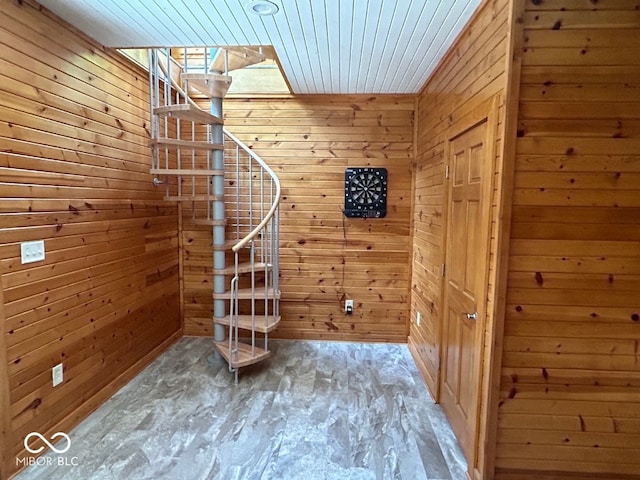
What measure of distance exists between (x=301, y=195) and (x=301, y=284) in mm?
959

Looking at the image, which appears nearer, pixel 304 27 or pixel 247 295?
pixel 304 27

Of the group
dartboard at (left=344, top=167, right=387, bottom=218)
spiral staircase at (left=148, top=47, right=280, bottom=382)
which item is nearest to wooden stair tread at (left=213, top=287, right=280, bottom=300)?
spiral staircase at (left=148, top=47, right=280, bottom=382)

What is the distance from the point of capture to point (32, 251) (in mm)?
2049

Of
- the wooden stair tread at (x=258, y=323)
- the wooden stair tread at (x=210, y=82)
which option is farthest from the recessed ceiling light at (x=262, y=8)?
the wooden stair tread at (x=258, y=323)

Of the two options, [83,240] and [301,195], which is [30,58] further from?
[301,195]

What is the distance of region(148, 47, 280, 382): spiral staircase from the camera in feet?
9.73

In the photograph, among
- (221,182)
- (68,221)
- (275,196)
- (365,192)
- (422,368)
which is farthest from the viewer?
(365,192)

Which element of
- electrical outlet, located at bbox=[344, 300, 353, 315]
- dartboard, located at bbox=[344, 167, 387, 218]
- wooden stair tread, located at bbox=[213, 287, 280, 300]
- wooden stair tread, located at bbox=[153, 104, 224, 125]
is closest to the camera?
wooden stair tread, located at bbox=[153, 104, 224, 125]

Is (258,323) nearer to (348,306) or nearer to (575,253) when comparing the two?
(348,306)

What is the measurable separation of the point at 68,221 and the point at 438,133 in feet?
8.92

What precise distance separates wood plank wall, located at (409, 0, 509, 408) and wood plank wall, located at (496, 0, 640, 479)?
15cm

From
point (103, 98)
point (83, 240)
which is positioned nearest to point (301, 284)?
point (83, 240)

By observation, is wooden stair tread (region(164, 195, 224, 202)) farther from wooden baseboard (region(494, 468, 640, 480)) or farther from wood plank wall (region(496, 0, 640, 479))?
wooden baseboard (region(494, 468, 640, 480))

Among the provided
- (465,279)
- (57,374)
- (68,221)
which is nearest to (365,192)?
(465,279)
